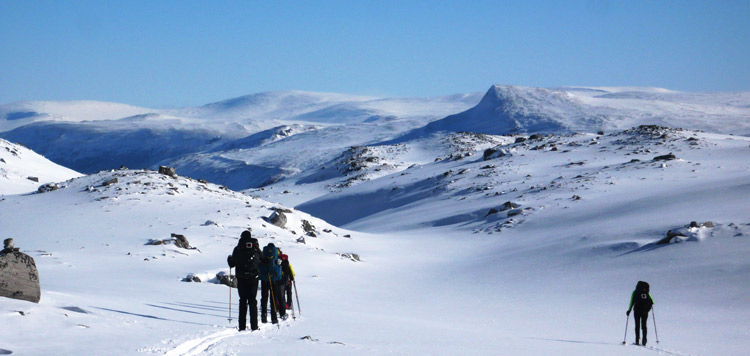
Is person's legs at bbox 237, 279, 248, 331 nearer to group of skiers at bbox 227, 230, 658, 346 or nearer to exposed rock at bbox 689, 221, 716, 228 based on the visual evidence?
group of skiers at bbox 227, 230, 658, 346

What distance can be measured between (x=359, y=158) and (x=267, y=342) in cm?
8431

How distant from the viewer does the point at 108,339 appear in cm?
1041

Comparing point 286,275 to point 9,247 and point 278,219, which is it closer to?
point 9,247

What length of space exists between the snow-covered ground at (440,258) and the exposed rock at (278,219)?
0.67 metres

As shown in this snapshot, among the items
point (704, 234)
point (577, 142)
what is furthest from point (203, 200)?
point (577, 142)

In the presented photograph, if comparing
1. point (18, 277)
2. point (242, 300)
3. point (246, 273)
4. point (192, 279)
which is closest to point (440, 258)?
point (192, 279)

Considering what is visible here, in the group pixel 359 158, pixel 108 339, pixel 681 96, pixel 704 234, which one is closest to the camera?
pixel 108 339

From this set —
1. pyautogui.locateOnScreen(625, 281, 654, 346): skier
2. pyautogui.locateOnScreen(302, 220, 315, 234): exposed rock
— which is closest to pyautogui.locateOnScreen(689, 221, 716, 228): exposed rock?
pyautogui.locateOnScreen(625, 281, 654, 346): skier

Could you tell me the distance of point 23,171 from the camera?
47.8m

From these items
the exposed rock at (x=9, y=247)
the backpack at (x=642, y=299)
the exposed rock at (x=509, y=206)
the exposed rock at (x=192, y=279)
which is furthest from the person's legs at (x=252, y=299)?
the exposed rock at (x=509, y=206)

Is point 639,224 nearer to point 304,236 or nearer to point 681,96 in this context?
point 304,236

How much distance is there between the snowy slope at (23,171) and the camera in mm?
42125

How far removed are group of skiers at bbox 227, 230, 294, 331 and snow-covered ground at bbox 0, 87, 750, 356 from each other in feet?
1.73

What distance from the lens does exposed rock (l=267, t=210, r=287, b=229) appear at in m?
35.1
